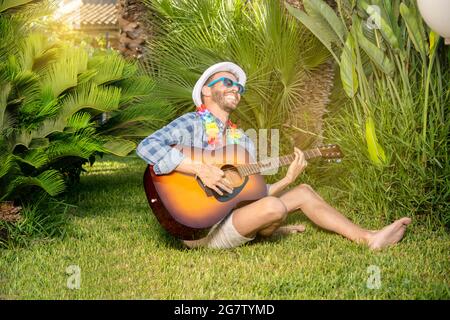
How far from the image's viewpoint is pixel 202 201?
3.89 metres

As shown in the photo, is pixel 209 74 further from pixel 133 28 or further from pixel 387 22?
pixel 133 28

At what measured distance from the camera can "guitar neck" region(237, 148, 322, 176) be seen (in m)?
3.91

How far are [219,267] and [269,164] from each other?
0.65 metres

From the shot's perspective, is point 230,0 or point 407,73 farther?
point 230,0

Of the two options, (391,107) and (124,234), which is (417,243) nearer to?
(391,107)

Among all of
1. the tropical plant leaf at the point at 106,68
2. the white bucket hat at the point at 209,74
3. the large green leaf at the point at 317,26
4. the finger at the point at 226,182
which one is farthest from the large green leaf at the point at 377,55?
the tropical plant leaf at the point at 106,68

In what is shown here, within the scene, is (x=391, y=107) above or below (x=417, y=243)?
above

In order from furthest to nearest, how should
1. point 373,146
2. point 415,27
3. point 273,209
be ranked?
1. point 373,146
2. point 415,27
3. point 273,209

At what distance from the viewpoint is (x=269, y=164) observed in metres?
3.92

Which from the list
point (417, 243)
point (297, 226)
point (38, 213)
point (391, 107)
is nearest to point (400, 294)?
point (417, 243)

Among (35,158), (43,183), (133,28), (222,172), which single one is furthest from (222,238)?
(133,28)

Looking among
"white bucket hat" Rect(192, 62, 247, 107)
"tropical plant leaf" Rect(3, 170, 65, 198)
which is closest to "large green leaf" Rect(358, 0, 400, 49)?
"white bucket hat" Rect(192, 62, 247, 107)

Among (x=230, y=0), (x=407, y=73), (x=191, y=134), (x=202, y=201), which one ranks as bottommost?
(x=202, y=201)

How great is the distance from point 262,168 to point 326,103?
8.22 ft
